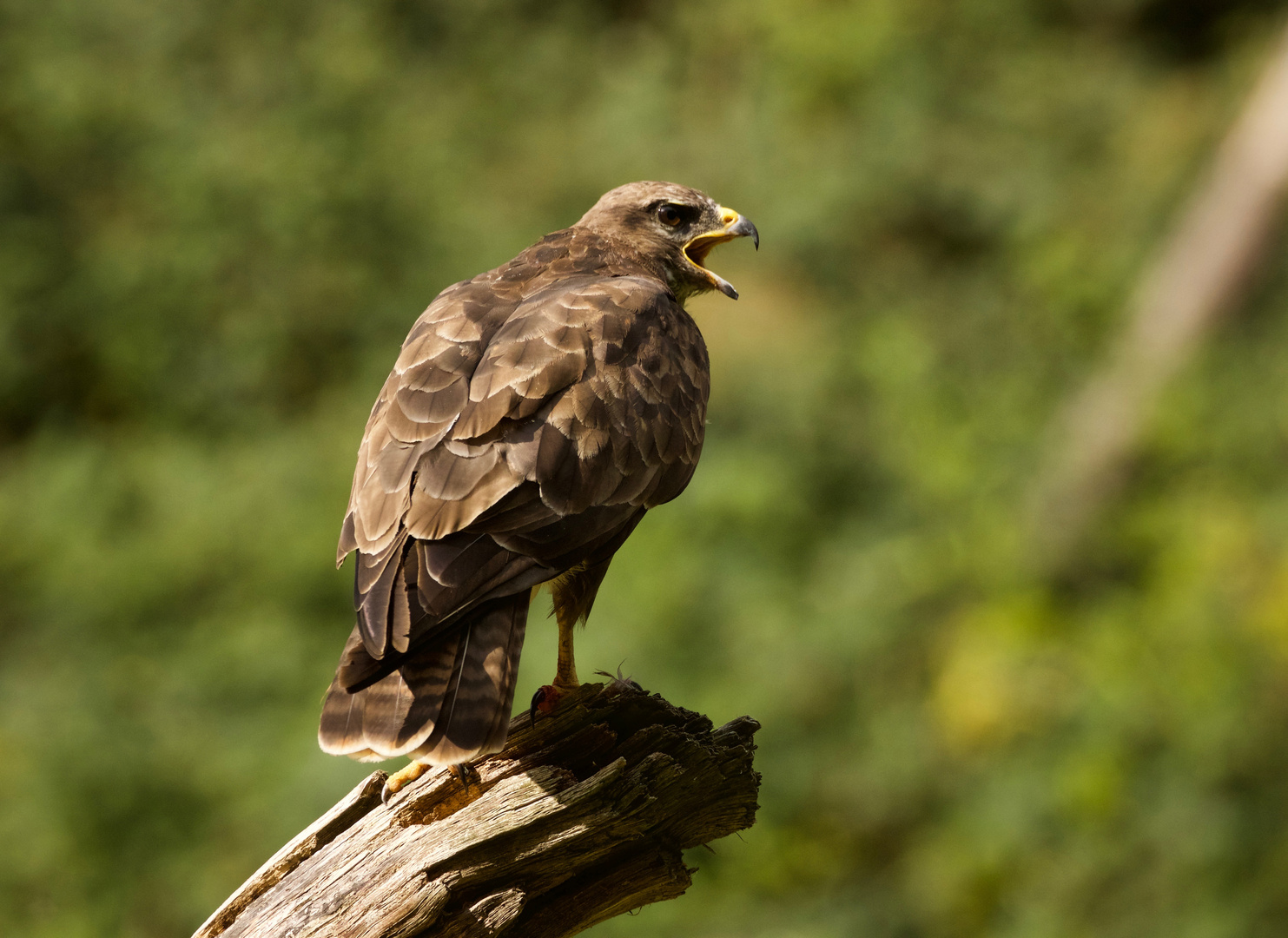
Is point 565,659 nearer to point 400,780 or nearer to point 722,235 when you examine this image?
point 400,780

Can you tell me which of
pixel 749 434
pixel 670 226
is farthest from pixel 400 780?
pixel 749 434

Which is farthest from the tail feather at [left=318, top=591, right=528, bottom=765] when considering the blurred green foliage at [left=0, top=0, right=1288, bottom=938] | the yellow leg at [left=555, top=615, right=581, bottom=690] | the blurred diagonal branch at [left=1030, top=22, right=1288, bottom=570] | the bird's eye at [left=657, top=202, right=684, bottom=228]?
the blurred diagonal branch at [left=1030, top=22, right=1288, bottom=570]

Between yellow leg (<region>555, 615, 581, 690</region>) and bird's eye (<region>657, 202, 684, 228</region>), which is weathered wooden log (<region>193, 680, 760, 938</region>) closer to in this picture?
yellow leg (<region>555, 615, 581, 690</region>)

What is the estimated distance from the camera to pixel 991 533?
8609mm

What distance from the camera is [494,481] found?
3166 mm

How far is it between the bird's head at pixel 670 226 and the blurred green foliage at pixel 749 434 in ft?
9.42

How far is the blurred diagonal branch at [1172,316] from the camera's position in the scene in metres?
9.13

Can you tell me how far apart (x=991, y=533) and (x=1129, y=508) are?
4.09 ft

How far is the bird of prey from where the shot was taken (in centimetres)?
288

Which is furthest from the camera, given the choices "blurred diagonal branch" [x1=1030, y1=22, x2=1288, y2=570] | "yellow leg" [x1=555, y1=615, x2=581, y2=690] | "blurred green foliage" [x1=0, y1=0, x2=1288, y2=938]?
"blurred diagonal branch" [x1=1030, y1=22, x2=1288, y2=570]

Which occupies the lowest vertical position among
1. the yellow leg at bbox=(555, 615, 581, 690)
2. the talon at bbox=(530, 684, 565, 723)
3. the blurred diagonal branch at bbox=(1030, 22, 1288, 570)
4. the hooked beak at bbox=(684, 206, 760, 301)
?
the talon at bbox=(530, 684, 565, 723)

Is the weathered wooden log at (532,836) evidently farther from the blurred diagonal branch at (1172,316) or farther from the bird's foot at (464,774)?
the blurred diagonal branch at (1172,316)

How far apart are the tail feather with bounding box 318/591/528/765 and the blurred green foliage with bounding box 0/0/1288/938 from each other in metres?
4.01

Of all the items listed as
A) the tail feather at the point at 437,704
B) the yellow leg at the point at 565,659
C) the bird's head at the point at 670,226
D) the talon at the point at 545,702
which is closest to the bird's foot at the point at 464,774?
the talon at the point at 545,702
